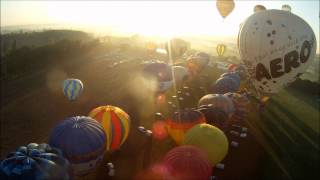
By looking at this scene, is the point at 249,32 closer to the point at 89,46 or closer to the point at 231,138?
the point at 231,138

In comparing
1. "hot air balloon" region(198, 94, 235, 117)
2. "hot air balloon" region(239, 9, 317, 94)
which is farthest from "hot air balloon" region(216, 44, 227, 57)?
"hot air balloon" region(198, 94, 235, 117)

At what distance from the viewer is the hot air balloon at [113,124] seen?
44.9 feet

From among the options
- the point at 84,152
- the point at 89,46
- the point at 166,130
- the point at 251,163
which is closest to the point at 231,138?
the point at 251,163

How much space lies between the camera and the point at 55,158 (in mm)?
9781

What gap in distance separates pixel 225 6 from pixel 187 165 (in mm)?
18817

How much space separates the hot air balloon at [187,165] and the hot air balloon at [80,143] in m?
2.34

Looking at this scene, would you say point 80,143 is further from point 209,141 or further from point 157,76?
point 157,76

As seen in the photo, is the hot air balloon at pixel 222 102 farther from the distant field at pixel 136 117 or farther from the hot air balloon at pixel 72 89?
the hot air balloon at pixel 72 89

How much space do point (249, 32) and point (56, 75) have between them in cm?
1691

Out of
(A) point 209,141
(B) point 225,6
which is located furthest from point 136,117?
(B) point 225,6

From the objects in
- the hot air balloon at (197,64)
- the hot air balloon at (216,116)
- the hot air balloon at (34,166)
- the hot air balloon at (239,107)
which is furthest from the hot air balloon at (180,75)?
the hot air balloon at (34,166)

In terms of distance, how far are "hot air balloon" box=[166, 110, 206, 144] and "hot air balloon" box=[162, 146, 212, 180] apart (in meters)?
3.17

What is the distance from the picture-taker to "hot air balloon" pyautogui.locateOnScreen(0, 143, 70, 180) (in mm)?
8992

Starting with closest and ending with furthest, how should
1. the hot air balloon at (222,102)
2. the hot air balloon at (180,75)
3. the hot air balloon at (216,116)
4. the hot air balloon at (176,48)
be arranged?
the hot air balloon at (216,116), the hot air balloon at (222,102), the hot air balloon at (180,75), the hot air balloon at (176,48)
